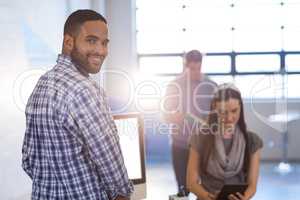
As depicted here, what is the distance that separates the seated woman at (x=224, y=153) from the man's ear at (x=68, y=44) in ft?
3.12

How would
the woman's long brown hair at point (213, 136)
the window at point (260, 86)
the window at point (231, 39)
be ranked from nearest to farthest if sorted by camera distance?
1. the woman's long brown hair at point (213, 136)
2. the window at point (260, 86)
3. the window at point (231, 39)

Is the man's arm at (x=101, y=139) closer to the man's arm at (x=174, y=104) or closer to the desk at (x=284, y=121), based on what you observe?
the man's arm at (x=174, y=104)

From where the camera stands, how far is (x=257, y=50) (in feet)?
21.7

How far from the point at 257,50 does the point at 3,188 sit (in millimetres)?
5223

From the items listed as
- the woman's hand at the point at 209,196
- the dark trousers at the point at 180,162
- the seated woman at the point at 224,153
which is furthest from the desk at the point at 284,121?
the woman's hand at the point at 209,196

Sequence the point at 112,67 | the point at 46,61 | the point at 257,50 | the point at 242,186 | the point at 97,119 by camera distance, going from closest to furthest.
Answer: the point at 97,119
the point at 242,186
the point at 46,61
the point at 112,67
the point at 257,50

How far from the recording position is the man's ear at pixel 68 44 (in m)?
1.44

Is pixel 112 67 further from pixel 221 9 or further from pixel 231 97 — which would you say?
pixel 231 97

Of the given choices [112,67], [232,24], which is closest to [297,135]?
[232,24]

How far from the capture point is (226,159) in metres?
2.07

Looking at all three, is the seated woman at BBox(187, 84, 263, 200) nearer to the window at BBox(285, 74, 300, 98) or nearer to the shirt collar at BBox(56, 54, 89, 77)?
the shirt collar at BBox(56, 54, 89, 77)

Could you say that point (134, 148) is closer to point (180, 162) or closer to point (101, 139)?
point (101, 139)

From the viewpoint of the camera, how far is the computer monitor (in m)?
2.02

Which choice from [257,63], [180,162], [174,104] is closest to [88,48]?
[180,162]
